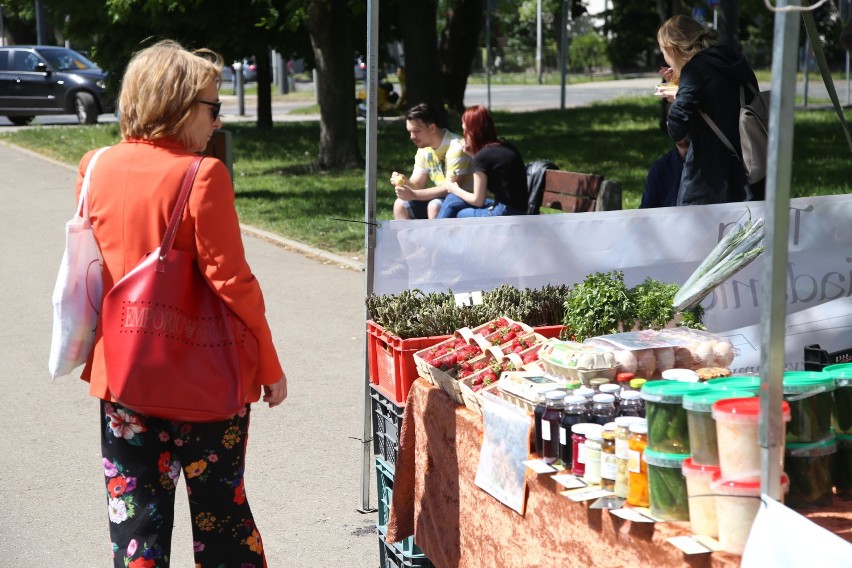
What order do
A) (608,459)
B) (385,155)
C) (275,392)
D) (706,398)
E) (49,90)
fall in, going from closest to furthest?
(706,398) → (608,459) → (275,392) → (385,155) → (49,90)

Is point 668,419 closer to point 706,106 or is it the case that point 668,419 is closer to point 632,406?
point 632,406

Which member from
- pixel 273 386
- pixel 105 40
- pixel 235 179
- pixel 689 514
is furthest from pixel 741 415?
pixel 105 40

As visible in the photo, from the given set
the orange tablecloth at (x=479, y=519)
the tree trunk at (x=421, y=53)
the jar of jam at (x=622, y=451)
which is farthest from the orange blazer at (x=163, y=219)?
the tree trunk at (x=421, y=53)

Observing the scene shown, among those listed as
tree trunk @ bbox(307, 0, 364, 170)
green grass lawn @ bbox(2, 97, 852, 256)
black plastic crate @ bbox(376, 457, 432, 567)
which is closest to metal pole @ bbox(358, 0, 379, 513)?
black plastic crate @ bbox(376, 457, 432, 567)

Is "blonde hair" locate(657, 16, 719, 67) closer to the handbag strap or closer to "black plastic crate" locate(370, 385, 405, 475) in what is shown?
"black plastic crate" locate(370, 385, 405, 475)

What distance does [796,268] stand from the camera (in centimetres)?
443

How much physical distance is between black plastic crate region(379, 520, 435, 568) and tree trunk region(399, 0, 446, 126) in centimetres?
1321

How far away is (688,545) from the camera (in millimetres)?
2285

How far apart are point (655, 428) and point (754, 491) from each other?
0.27 metres

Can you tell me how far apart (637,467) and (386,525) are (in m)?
1.58

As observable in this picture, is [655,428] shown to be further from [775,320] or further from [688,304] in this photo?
[688,304]

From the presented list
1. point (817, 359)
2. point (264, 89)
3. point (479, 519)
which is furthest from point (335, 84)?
point (817, 359)

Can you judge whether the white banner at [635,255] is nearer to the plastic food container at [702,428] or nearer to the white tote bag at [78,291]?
the white tote bag at [78,291]

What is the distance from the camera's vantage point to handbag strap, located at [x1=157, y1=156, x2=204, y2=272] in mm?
2832
